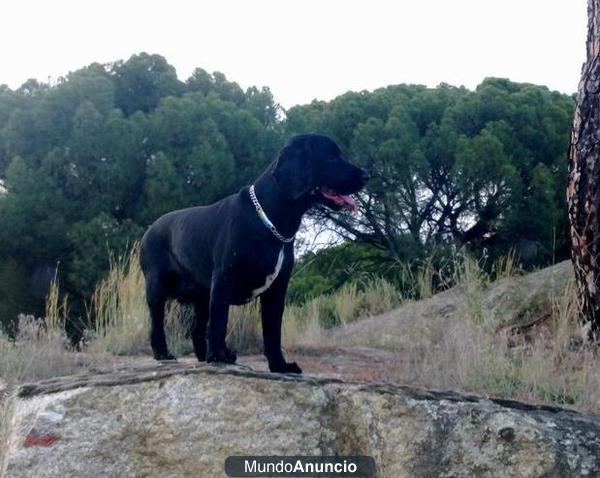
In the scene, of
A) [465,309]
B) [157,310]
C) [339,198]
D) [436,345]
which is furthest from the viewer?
[465,309]

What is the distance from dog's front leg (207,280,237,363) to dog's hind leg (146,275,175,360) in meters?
1.10

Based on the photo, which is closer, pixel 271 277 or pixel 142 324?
pixel 271 277

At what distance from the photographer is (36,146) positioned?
16.7 metres

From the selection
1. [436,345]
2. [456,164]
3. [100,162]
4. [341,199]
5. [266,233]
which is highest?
[100,162]

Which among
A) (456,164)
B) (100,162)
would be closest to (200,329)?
(100,162)

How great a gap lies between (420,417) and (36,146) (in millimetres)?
12995

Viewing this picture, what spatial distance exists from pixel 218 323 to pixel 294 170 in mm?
1012

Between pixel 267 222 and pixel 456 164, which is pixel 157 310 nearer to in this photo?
pixel 267 222

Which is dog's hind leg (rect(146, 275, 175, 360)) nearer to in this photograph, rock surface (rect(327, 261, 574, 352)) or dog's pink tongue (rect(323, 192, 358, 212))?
dog's pink tongue (rect(323, 192, 358, 212))

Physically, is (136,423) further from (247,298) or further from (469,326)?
(469,326)

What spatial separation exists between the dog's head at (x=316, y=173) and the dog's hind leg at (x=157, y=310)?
1.42m

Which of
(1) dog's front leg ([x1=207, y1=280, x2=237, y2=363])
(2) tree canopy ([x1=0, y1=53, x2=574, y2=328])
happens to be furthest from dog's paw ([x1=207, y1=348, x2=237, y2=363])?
(2) tree canopy ([x1=0, y1=53, x2=574, y2=328])

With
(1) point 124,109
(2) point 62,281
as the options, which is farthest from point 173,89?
(2) point 62,281

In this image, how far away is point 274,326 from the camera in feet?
20.7
